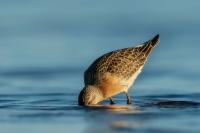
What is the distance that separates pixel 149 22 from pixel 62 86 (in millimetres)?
8828

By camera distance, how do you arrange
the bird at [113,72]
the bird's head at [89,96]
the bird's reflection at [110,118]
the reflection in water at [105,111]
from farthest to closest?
the bird at [113,72]
the bird's head at [89,96]
the reflection in water at [105,111]
the bird's reflection at [110,118]

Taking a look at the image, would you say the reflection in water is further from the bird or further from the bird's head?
the bird

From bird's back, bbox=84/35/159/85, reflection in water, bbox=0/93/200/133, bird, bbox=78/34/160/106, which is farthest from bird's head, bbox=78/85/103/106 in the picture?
bird's back, bbox=84/35/159/85

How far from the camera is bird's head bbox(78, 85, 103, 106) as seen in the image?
59.2ft

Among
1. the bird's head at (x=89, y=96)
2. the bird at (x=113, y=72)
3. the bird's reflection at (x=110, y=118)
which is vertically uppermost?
the bird at (x=113, y=72)

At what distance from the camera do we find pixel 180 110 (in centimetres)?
1695

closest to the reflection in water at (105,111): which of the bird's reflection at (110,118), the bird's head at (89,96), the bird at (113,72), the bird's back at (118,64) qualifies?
the bird's reflection at (110,118)

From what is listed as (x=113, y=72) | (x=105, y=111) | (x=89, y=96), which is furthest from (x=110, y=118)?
(x=113, y=72)

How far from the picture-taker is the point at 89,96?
18.2 m

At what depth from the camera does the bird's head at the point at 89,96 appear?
710 inches

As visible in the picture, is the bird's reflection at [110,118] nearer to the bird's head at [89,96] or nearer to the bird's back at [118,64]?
the bird's head at [89,96]

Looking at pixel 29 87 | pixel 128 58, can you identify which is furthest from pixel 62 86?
pixel 128 58

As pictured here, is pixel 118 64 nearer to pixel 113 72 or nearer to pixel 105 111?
pixel 113 72

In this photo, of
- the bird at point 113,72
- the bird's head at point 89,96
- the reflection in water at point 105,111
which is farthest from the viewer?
the bird at point 113,72
